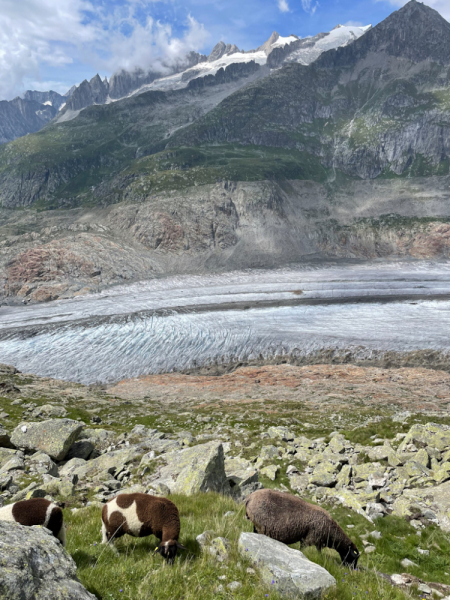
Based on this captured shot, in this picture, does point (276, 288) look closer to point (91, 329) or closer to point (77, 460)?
point (91, 329)

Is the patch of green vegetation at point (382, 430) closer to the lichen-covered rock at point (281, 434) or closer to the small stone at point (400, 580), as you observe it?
the lichen-covered rock at point (281, 434)

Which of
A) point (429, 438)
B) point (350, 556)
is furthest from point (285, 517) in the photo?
point (429, 438)

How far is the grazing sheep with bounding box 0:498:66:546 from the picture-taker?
6.93 metres

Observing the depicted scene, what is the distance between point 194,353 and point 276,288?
185 ft

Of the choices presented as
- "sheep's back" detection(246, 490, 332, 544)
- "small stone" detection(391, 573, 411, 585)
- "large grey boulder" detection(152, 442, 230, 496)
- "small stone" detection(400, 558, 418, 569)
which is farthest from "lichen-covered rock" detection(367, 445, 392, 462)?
"sheep's back" detection(246, 490, 332, 544)

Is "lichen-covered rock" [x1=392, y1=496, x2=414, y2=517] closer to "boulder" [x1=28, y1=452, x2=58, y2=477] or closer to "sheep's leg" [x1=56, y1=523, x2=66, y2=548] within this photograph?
"sheep's leg" [x1=56, y1=523, x2=66, y2=548]

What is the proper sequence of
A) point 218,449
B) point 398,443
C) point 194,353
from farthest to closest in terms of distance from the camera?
1. point 194,353
2. point 398,443
3. point 218,449

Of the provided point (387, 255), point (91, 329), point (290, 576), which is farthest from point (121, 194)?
point (290, 576)

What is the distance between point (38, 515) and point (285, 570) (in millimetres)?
5111

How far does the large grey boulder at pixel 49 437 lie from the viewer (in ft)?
61.5

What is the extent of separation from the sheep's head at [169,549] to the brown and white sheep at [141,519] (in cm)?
27

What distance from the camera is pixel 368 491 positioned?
1421 centimetres

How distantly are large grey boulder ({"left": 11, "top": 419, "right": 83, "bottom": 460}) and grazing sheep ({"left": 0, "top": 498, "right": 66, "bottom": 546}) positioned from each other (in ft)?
42.2

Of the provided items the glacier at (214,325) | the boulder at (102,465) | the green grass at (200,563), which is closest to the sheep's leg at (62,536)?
the green grass at (200,563)
